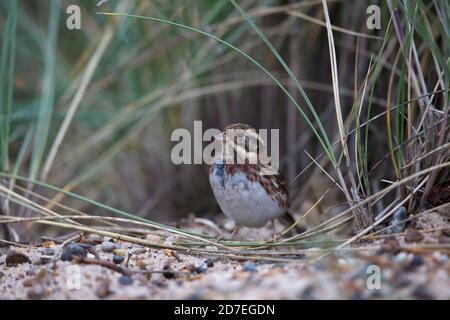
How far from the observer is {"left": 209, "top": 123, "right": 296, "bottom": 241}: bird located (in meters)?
3.93

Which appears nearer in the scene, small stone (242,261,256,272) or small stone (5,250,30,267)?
small stone (242,261,256,272)

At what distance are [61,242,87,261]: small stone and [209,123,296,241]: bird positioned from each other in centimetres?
124

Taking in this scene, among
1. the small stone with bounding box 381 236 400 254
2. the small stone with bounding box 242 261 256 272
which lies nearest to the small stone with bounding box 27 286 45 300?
the small stone with bounding box 242 261 256 272

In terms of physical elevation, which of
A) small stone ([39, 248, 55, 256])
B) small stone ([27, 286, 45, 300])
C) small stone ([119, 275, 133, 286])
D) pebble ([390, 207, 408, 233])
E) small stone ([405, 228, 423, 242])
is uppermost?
pebble ([390, 207, 408, 233])

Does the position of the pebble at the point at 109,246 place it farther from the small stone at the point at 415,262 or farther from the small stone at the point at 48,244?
the small stone at the point at 415,262

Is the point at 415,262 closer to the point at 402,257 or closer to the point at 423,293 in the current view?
the point at 402,257

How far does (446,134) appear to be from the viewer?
9.44ft

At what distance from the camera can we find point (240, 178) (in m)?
3.95

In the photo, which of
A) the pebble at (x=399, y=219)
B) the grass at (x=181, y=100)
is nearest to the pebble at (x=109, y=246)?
the grass at (x=181, y=100)

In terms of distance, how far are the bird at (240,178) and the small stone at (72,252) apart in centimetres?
124

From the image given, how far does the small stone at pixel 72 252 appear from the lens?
2875 millimetres

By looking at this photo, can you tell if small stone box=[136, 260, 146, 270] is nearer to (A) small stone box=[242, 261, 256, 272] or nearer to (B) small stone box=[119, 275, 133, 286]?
(B) small stone box=[119, 275, 133, 286]
